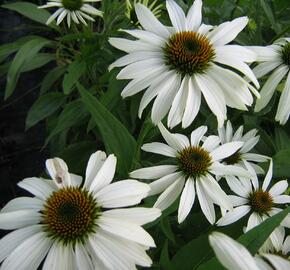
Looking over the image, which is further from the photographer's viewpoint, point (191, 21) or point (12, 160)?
point (12, 160)

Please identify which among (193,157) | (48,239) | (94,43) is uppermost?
(94,43)

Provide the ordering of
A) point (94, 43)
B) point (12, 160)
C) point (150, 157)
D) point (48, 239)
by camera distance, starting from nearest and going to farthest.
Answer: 1. point (48, 239)
2. point (150, 157)
3. point (94, 43)
4. point (12, 160)

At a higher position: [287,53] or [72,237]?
[287,53]

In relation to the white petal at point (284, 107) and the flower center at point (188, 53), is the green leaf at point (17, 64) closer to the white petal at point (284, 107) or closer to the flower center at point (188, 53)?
the flower center at point (188, 53)

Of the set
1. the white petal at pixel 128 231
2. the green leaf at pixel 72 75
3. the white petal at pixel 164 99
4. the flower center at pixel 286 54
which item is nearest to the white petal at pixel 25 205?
the white petal at pixel 128 231

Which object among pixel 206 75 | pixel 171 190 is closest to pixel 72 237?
pixel 171 190

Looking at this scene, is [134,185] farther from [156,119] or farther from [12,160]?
[12,160]

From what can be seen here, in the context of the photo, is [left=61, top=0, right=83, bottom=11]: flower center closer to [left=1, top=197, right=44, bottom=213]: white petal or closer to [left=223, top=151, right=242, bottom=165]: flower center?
[left=223, top=151, right=242, bottom=165]: flower center
